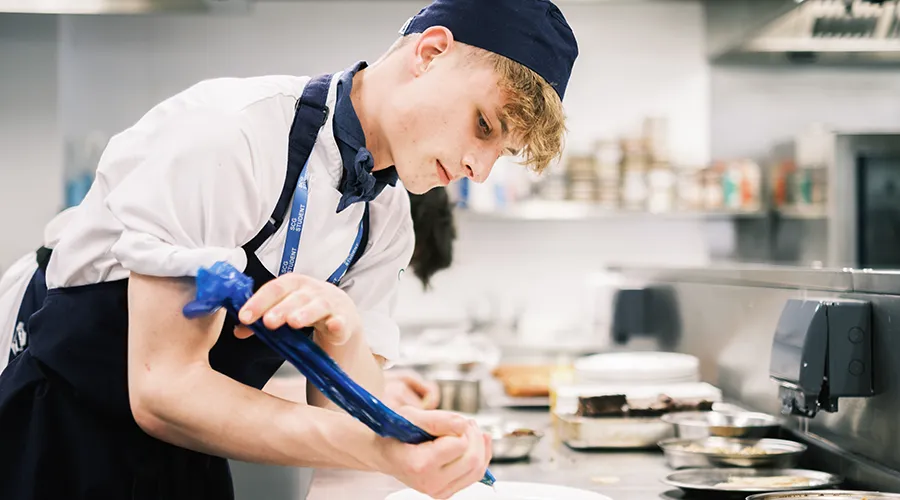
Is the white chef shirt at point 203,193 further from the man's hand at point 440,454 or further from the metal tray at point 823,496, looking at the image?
the metal tray at point 823,496

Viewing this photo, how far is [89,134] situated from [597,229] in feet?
9.90

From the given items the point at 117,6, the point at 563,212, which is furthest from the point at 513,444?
the point at 563,212

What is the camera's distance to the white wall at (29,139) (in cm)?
468

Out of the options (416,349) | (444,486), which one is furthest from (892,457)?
(416,349)

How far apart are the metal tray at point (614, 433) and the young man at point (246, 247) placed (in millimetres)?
618

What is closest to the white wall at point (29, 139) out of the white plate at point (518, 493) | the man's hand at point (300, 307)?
the white plate at point (518, 493)

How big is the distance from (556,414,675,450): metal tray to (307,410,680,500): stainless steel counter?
19 mm

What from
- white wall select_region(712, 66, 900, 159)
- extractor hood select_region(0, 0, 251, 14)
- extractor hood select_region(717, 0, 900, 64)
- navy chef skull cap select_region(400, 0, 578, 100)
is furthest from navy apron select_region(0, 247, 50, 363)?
white wall select_region(712, 66, 900, 159)

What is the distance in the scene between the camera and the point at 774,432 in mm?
1768

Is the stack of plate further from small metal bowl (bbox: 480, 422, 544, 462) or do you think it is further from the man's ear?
the man's ear

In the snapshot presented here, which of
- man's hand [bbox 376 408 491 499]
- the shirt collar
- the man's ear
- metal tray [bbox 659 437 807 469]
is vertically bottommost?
metal tray [bbox 659 437 807 469]

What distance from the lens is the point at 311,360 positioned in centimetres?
90

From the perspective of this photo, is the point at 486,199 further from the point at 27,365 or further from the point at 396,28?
the point at 27,365

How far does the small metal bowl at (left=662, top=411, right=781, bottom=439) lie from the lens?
5.60 ft
